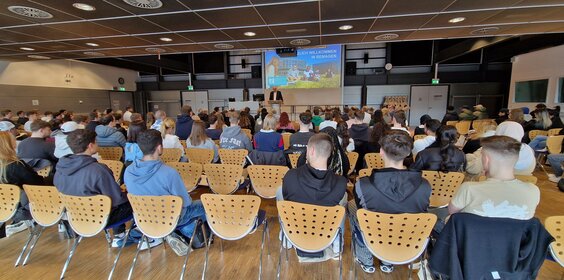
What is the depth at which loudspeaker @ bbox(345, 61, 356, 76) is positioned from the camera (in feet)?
42.9

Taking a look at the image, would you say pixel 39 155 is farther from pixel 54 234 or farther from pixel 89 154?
pixel 89 154

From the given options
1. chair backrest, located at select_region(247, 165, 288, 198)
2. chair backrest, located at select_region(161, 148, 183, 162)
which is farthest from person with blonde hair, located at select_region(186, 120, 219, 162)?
chair backrest, located at select_region(247, 165, 288, 198)

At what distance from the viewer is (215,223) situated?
2.12 metres

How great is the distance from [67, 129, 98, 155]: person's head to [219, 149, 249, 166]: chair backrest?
162 cm

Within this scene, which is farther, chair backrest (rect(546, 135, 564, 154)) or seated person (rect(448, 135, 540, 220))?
chair backrest (rect(546, 135, 564, 154))

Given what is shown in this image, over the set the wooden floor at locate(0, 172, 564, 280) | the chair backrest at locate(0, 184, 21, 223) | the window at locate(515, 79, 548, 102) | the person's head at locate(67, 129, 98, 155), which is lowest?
the wooden floor at locate(0, 172, 564, 280)

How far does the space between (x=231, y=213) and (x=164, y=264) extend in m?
1.03

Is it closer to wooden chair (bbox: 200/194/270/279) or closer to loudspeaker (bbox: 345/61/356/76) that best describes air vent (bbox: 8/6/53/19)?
wooden chair (bbox: 200/194/270/279)

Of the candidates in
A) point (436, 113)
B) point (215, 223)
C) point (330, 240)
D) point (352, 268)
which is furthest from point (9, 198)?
point (436, 113)

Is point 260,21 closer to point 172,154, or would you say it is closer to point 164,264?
point 172,154

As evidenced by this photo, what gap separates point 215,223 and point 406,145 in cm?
165

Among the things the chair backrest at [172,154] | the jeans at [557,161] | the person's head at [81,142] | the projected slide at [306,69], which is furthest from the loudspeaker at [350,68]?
the person's head at [81,142]

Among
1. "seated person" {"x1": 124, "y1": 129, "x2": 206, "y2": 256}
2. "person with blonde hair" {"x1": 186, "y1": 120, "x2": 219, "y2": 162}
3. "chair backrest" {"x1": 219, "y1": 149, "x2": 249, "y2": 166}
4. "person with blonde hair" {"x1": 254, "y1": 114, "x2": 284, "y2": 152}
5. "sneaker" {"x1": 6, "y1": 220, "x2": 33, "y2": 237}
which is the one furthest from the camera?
"person with blonde hair" {"x1": 186, "y1": 120, "x2": 219, "y2": 162}

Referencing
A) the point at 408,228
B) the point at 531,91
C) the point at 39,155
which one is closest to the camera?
the point at 408,228
